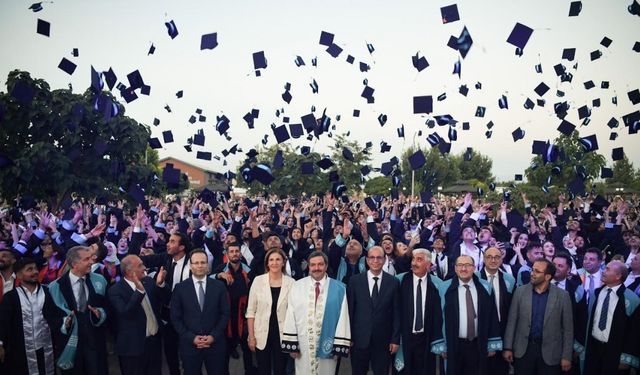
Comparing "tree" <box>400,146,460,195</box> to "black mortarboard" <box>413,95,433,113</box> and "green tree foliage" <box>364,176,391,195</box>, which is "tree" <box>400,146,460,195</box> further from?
"black mortarboard" <box>413,95,433,113</box>

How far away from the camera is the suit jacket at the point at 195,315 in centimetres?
582

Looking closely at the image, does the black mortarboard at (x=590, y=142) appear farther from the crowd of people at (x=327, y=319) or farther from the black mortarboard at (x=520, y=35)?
the crowd of people at (x=327, y=319)

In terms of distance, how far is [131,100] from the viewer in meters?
10.9

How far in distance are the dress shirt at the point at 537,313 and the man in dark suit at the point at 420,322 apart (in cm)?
93

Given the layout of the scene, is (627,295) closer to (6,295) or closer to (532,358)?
(532,358)

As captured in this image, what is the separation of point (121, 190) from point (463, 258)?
15.6 meters

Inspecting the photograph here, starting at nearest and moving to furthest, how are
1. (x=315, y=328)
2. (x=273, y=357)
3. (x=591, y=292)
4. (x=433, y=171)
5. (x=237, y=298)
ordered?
1. (x=315, y=328)
2. (x=273, y=357)
3. (x=591, y=292)
4. (x=237, y=298)
5. (x=433, y=171)

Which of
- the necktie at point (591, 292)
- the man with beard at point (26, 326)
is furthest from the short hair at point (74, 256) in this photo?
the necktie at point (591, 292)

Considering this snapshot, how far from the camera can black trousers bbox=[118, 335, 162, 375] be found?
5.98 m

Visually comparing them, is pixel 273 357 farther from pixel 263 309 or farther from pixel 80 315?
pixel 80 315

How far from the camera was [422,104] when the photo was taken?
11312 millimetres

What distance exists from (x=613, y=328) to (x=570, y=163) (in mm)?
22076

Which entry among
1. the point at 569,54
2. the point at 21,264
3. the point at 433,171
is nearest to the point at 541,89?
the point at 569,54

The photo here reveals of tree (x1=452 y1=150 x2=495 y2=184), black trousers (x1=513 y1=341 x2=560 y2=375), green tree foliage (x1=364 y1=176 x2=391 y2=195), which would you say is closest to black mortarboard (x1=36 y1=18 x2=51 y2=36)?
black trousers (x1=513 y1=341 x2=560 y2=375)
